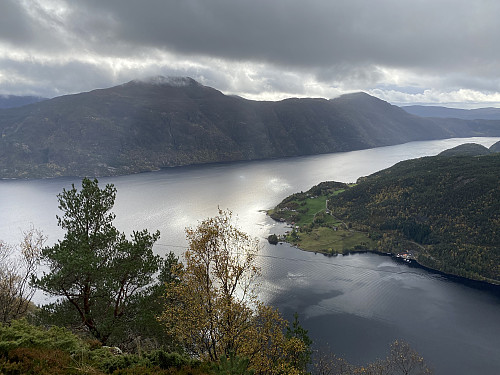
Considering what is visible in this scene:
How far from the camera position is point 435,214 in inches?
5438

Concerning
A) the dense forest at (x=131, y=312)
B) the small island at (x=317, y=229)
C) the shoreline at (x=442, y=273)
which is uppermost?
the dense forest at (x=131, y=312)

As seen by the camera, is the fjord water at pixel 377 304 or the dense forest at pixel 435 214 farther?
the dense forest at pixel 435 214

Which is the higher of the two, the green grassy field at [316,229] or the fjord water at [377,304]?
the green grassy field at [316,229]

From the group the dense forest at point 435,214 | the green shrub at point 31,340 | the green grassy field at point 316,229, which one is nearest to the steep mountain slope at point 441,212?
the dense forest at point 435,214

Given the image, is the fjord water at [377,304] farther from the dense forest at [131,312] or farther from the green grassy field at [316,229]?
the dense forest at [131,312]

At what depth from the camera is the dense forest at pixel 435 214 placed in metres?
112

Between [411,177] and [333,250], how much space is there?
3088 inches

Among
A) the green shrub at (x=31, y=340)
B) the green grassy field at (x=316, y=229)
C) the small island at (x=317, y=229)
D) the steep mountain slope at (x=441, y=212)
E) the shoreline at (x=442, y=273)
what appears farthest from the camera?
the green grassy field at (x=316, y=229)

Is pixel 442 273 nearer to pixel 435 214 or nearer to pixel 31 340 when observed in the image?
pixel 435 214

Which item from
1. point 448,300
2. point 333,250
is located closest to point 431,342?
point 448,300

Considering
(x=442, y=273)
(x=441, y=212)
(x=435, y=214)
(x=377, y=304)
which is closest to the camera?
(x=377, y=304)

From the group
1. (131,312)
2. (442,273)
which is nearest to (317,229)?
(442,273)

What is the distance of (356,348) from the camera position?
65.9 meters

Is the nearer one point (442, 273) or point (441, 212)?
point (442, 273)
